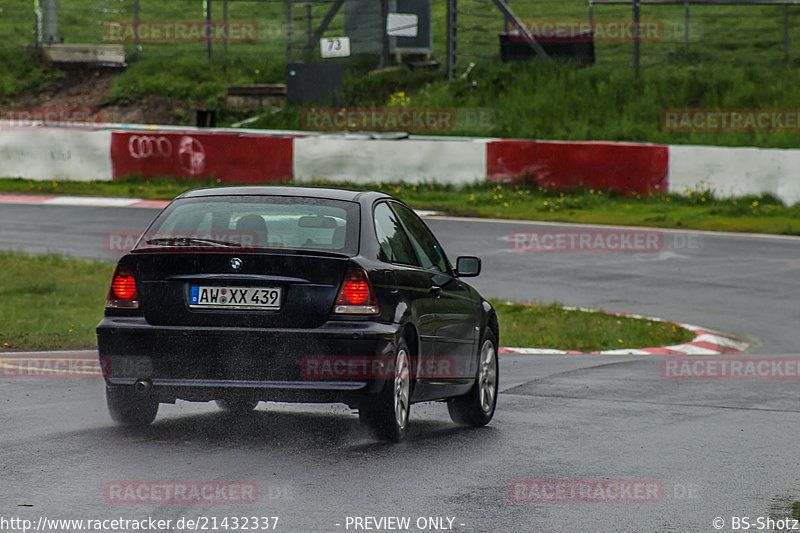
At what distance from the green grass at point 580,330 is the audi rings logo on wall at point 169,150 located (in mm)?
13159

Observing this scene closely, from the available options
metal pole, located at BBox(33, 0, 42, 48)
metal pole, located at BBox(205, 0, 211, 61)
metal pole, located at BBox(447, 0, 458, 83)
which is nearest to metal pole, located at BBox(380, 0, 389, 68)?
metal pole, located at BBox(447, 0, 458, 83)

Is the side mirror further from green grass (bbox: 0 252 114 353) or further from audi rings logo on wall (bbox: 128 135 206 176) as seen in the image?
audi rings logo on wall (bbox: 128 135 206 176)

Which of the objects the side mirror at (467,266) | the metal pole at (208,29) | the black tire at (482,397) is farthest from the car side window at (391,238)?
the metal pole at (208,29)

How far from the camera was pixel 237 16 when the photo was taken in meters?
40.4

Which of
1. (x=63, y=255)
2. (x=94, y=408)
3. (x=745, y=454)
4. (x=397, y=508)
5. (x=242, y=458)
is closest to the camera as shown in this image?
(x=397, y=508)

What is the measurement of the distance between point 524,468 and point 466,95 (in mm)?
26081

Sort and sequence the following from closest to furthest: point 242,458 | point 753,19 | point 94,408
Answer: point 242,458 < point 94,408 < point 753,19

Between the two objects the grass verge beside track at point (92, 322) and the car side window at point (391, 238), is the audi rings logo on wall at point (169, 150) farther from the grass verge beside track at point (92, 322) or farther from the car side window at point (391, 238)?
the car side window at point (391, 238)

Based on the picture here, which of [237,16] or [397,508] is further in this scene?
[237,16]

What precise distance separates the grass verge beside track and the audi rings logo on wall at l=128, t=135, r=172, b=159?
36.7 feet

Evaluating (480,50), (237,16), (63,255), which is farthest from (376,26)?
(63,255)

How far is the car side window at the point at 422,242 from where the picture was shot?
8.84 m

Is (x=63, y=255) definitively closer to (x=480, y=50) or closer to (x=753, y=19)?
(x=480, y=50)

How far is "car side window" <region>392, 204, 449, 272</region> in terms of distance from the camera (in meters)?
8.84
